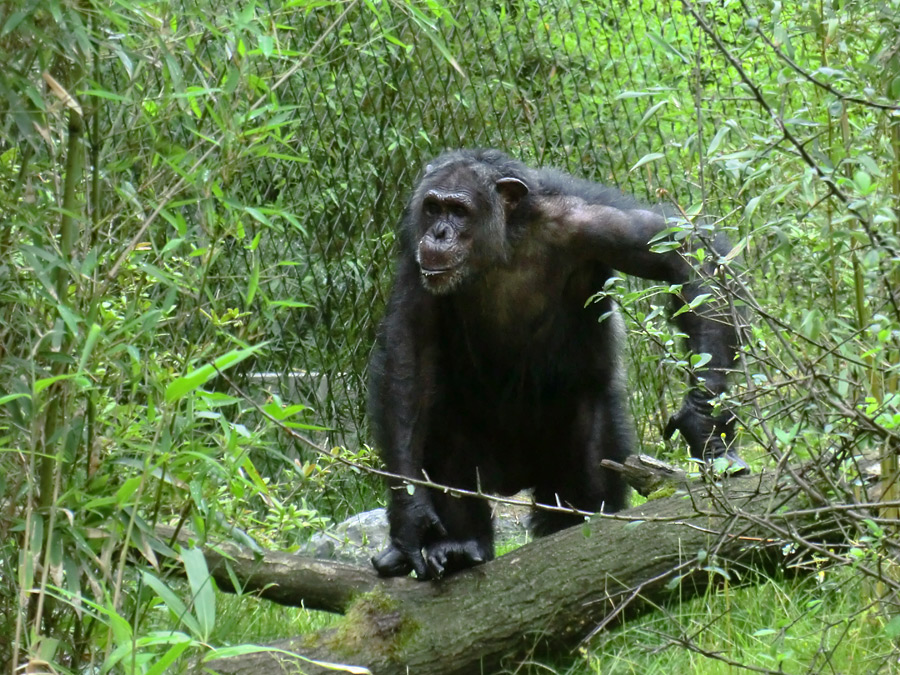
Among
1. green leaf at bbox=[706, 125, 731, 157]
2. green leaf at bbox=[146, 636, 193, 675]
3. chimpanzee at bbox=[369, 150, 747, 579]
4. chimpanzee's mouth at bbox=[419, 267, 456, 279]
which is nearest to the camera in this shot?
green leaf at bbox=[146, 636, 193, 675]

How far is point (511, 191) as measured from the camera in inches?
206

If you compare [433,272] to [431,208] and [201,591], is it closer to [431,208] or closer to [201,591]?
[431,208]

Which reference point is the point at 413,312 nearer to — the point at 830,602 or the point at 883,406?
the point at 830,602

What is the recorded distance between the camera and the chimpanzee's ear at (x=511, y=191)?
5223 mm

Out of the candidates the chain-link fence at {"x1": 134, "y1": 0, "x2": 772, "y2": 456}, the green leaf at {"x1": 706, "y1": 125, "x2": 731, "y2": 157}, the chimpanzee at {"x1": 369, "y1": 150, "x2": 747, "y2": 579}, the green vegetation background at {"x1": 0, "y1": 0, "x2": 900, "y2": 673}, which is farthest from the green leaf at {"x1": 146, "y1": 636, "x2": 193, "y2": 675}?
the chain-link fence at {"x1": 134, "y1": 0, "x2": 772, "y2": 456}

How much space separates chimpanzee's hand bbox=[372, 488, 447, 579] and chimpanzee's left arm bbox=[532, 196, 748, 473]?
3.51ft

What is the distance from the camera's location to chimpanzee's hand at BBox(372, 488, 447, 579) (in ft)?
15.0

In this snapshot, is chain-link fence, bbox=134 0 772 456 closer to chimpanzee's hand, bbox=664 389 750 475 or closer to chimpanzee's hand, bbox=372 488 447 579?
chimpanzee's hand, bbox=372 488 447 579

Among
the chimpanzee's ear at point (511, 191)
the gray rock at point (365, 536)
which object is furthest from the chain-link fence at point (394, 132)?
the chimpanzee's ear at point (511, 191)

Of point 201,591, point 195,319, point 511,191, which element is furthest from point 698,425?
point 201,591

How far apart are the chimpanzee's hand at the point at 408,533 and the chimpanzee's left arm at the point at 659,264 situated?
1069 mm

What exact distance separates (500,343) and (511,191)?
723 millimetres

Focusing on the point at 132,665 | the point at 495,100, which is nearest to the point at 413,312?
the point at 132,665

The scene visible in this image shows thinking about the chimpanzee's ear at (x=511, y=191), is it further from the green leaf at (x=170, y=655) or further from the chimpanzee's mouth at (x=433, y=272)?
the green leaf at (x=170, y=655)
